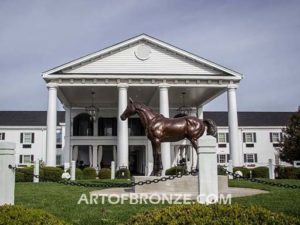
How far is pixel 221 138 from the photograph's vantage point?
56188 millimetres

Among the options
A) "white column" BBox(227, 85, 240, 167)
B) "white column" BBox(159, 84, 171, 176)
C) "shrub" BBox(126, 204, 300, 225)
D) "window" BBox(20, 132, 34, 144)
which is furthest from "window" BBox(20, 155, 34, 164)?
"shrub" BBox(126, 204, 300, 225)

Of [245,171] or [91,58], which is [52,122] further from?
[245,171]

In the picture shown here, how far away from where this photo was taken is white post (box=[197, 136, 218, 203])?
7340 millimetres

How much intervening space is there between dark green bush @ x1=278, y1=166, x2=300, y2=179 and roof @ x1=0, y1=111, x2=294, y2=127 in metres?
26.3

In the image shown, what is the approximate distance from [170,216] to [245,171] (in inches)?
1045

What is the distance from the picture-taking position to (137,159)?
4950 cm

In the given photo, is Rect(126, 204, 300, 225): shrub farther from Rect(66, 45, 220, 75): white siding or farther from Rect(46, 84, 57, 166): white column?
Rect(66, 45, 220, 75): white siding

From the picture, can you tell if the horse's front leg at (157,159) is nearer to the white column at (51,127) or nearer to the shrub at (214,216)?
the shrub at (214,216)

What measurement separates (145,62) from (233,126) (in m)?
9.70

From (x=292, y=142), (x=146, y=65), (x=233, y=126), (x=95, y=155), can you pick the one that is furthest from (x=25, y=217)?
(x=292, y=142)

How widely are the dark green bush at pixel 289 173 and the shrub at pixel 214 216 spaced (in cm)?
2596

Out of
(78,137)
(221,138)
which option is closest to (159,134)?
(78,137)

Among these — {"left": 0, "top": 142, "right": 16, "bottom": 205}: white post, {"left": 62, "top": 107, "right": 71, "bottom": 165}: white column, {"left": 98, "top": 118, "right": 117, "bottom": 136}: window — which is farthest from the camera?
{"left": 98, "top": 118, "right": 117, "bottom": 136}: window

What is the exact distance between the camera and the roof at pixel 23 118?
2196 inches
